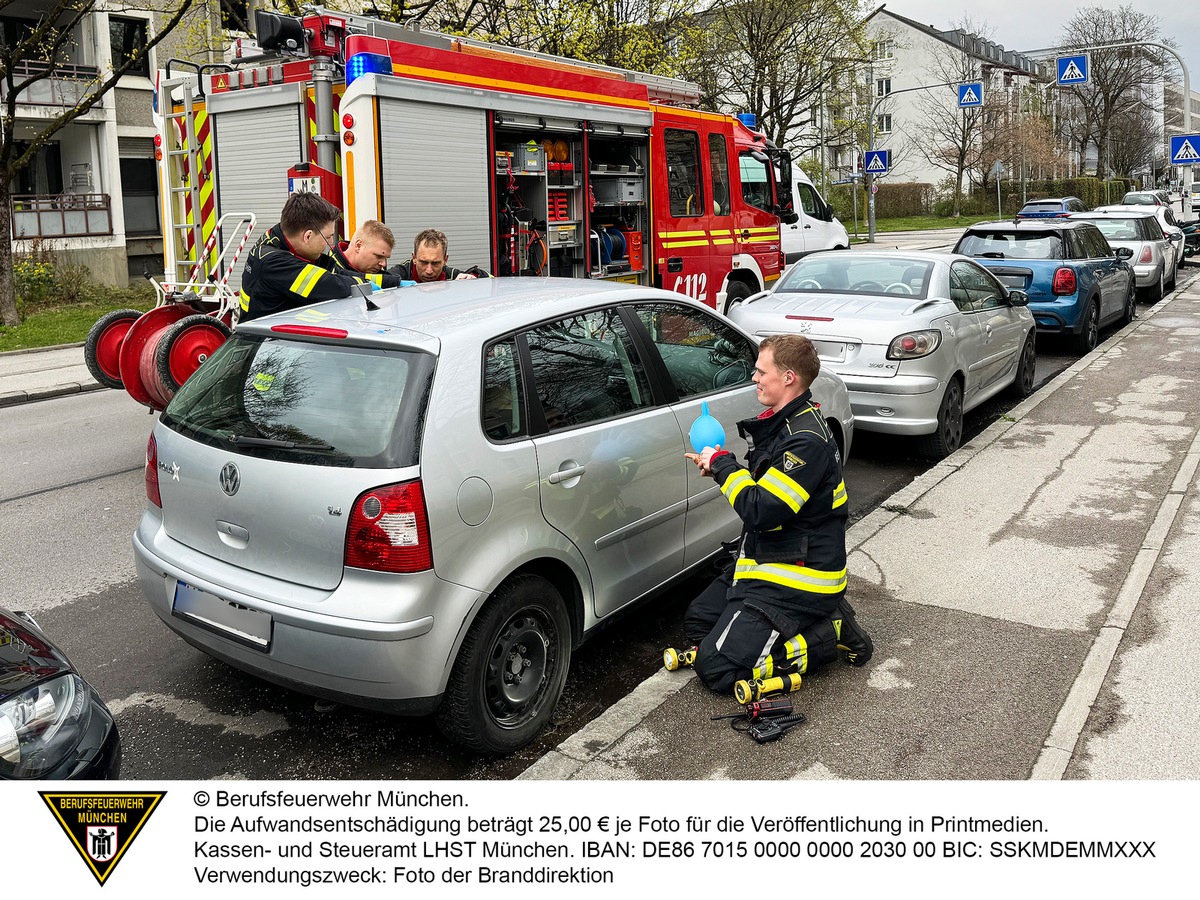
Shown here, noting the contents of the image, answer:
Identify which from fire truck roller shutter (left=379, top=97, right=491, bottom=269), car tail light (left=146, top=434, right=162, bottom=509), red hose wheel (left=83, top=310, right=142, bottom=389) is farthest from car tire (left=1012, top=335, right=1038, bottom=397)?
car tail light (left=146, top=434, right=162, bottom=509)

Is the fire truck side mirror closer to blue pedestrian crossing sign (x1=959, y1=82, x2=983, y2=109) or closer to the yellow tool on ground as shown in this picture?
the yellow tool on ground

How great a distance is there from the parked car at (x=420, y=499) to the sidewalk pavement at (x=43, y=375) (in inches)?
353

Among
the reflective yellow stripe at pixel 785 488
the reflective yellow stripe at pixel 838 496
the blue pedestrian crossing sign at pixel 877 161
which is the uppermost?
the blue pedestrian crossing sign at pixel 877 161

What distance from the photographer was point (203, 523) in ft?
12.6

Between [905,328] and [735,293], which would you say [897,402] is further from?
[735,293]

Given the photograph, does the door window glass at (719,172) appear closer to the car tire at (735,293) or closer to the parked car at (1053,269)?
the car tire at (735,293)

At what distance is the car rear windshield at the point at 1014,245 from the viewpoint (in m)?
13.1

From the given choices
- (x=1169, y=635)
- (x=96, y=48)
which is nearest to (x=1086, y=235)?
(x=1169, y=635)

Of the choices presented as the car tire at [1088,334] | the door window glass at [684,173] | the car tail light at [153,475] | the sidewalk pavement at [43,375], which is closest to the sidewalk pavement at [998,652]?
the car tail light at [153,475]

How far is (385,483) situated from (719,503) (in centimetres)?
208

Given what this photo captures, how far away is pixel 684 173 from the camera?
40.1 ft

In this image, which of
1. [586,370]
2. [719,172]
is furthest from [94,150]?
[586,370]

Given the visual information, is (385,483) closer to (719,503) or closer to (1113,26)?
(719,503)
